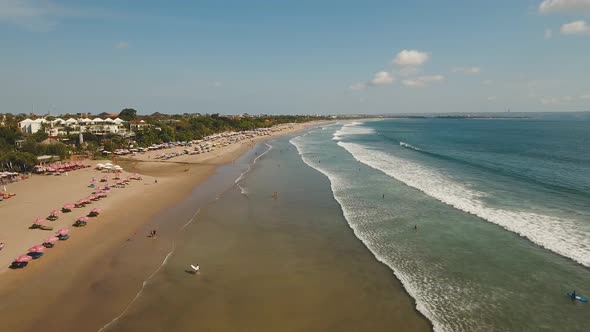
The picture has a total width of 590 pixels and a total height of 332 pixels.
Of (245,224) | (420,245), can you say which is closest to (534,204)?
(420,245)

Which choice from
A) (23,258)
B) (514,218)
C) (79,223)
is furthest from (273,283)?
(514,218)

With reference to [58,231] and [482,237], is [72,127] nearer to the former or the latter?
[58,231]

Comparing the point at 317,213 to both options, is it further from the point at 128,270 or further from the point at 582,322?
the point at 582,322

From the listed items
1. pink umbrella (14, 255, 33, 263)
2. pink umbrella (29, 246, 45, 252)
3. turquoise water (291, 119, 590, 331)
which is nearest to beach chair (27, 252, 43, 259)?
pink umbrella (29, 246, 45, 252)

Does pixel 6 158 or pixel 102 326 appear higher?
pixel 6 158

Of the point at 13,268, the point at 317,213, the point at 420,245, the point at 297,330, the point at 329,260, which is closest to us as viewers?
the point at 297,330

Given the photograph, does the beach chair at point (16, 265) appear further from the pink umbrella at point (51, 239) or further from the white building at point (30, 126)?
the white building at point (30, 126)
